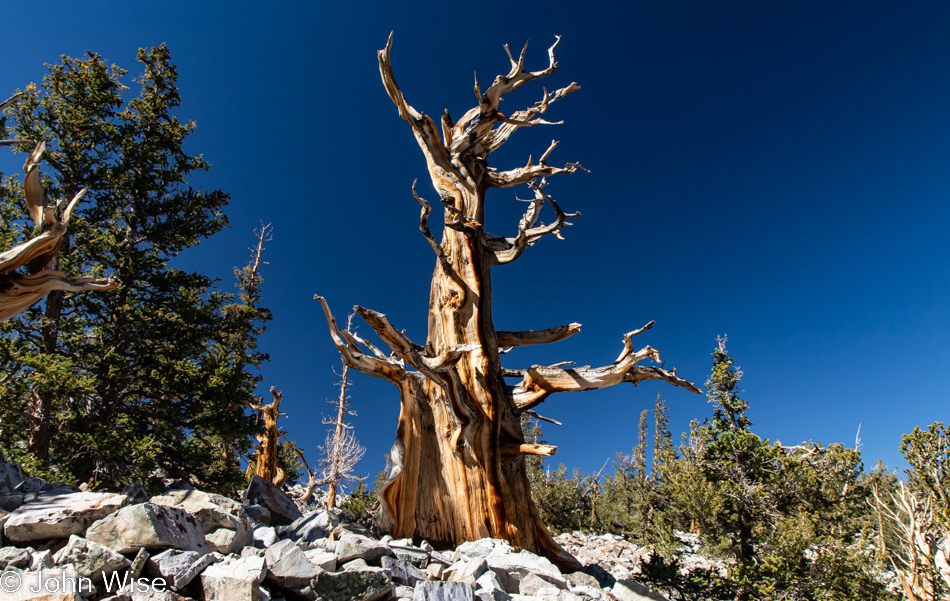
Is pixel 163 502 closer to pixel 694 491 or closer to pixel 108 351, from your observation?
pixel 108 351

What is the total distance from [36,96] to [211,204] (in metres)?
3.29

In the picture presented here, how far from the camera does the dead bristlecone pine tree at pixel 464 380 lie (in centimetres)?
434

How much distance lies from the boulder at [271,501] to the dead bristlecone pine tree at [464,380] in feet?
2.96

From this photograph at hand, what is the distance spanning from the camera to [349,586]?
7.41 ft

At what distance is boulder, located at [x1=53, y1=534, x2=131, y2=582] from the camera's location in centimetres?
194

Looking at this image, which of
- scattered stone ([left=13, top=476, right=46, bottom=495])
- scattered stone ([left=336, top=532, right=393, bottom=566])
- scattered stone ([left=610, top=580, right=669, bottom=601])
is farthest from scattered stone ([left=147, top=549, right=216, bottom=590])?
scattered stone ([left=610, top=580, right=669, bottom=601])

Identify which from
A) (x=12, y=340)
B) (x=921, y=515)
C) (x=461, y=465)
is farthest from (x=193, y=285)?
(x=921, y=515)

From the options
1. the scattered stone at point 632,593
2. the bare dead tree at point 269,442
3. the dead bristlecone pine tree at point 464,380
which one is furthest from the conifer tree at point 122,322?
the scattered stone at point 632,593

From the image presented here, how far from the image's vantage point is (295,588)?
2.23 m

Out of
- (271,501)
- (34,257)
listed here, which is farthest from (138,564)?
(34,257)

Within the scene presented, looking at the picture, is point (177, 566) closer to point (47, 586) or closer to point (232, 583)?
point (232, 583)

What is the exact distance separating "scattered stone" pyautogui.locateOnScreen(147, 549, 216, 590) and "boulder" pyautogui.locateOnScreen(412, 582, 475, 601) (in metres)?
1.04

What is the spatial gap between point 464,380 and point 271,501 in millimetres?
2158

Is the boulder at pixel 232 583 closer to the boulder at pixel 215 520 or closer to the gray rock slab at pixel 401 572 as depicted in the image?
the boulder at pixel 215 520
